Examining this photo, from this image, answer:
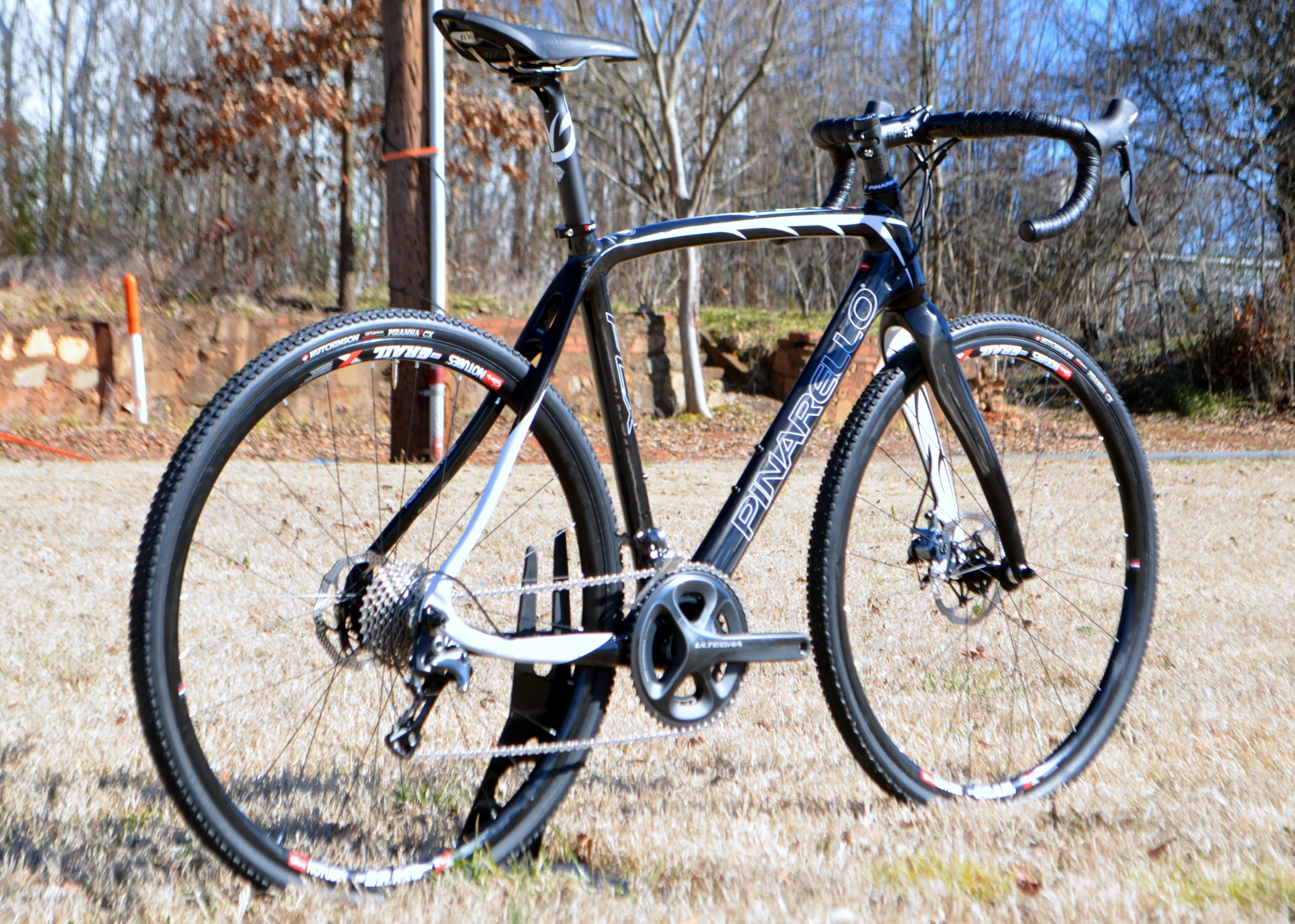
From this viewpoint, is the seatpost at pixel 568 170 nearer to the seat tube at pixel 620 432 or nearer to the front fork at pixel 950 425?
the seat tube at pixel 620 432

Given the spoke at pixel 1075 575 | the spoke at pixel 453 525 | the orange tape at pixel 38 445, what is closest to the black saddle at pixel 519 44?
the spoke at pixel 453 525

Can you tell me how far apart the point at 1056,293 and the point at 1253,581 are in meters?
11.0

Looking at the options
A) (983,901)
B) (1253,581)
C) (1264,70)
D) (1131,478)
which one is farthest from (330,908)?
(1264,70)

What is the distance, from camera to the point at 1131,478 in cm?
270

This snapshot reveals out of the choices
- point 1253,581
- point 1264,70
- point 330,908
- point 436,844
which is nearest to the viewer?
point 330,908

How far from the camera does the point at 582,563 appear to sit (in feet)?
7.05

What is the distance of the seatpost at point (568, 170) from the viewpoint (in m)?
2.11

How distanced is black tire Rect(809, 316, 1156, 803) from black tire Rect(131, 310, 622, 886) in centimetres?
51

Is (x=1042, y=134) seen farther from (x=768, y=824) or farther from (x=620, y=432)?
(x=768, y=824)

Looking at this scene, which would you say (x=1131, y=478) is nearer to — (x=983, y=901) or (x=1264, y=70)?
(x=983, y=901)

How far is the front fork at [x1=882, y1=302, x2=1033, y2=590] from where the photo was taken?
8.06ft

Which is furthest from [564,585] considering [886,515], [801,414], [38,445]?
[38,445]

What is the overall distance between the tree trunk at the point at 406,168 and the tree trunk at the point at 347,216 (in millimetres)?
5118

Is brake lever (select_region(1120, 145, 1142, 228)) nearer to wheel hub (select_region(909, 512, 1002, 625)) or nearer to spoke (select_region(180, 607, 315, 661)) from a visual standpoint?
wheel hub (select_region(909, 512, 1002, 625))
